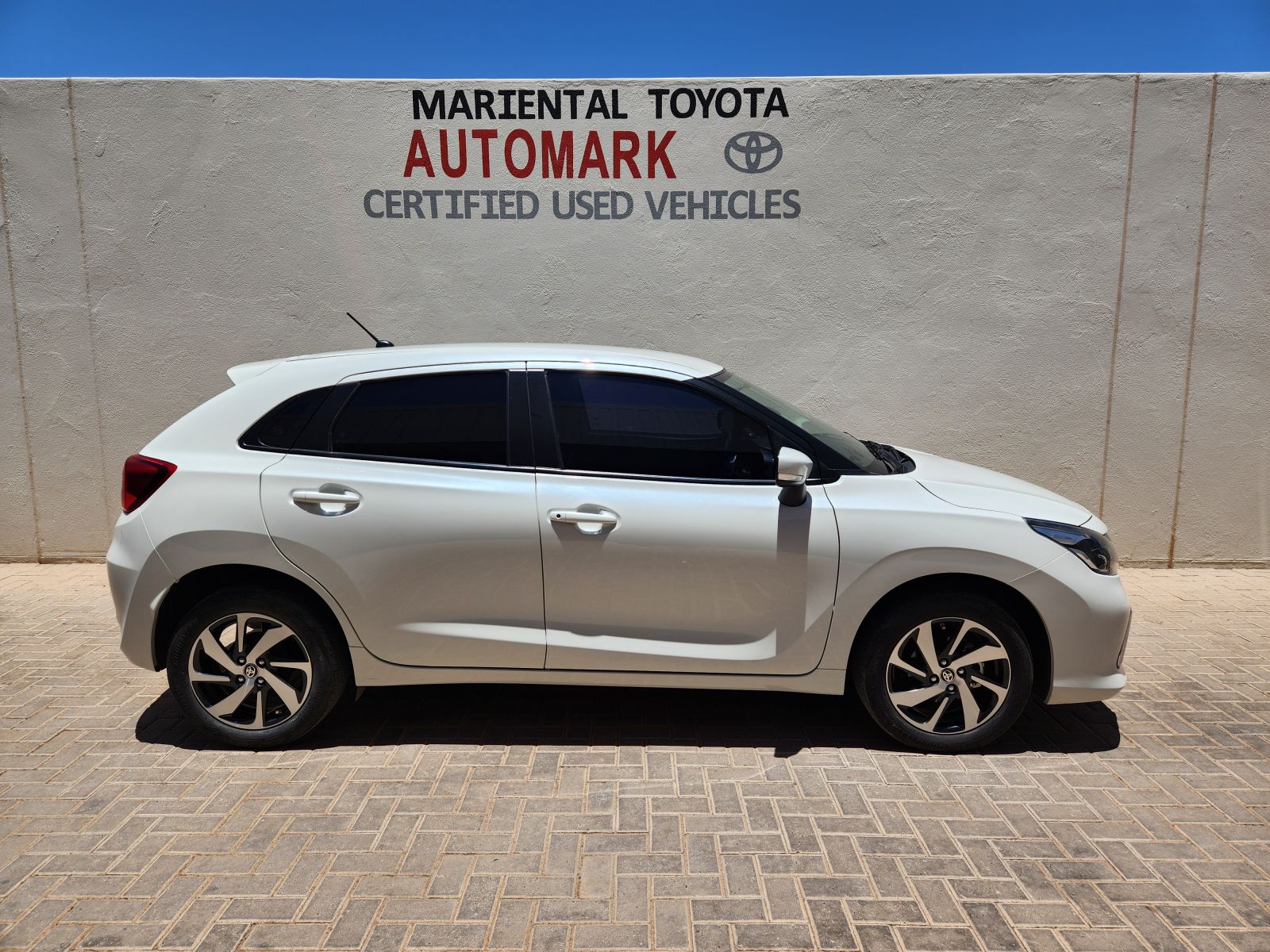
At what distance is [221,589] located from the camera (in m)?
4.04

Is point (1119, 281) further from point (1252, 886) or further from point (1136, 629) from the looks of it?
point (1252, 886)

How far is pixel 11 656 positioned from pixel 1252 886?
20.3 feet

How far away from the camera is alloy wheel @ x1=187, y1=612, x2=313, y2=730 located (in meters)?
4.02

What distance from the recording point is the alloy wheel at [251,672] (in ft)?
13.2

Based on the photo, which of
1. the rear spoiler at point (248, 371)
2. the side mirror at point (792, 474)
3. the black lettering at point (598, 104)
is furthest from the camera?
the black lettering at point (598, 104)

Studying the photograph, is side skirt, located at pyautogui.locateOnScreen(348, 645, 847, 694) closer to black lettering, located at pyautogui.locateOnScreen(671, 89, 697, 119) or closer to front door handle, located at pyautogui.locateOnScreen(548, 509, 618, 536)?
front door handle, located at pyautogui.locateOnScreen(548, 509, 618, 536)

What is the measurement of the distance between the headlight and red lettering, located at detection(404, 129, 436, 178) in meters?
4.97

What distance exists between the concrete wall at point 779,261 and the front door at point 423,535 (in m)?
3.03

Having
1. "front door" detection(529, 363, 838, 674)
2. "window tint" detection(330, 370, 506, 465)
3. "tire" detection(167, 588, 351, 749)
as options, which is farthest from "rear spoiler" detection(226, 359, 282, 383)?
"front door" detection(529, 363, 838, 674)

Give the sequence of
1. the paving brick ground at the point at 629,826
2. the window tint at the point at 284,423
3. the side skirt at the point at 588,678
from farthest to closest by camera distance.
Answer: the window tint at the point at 284,423
the side skirt at the point at 588,678
the paving brick ground at the point at 629,826

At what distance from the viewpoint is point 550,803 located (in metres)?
3.66

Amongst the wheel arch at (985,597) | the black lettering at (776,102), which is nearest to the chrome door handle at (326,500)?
the wheel arch at (985,597)

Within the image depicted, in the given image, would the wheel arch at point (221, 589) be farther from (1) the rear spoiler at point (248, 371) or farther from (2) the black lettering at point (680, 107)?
(2) the black lettering at point (680, 107)

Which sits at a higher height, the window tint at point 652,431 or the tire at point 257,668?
the window tint at point 652,431
